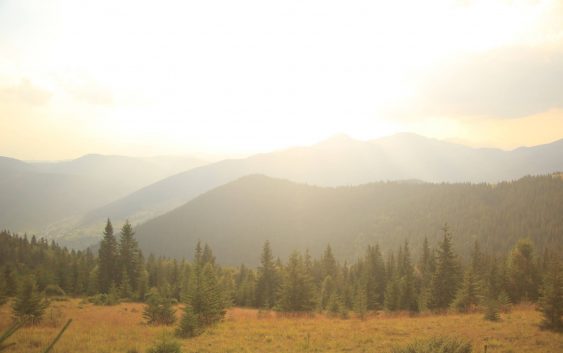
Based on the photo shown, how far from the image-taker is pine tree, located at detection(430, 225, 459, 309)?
3978cm

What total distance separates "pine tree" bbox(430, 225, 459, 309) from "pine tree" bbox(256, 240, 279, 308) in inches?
1148

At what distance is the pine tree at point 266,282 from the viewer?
62.0 metres

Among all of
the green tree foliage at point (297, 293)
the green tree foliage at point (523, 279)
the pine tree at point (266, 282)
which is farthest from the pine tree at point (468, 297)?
the pine tree at point (266, 282)

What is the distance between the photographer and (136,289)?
56.9 meters

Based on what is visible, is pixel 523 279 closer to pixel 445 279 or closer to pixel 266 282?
pixel 445 279

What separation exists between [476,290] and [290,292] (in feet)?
66.3

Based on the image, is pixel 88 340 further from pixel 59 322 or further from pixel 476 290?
pixel 476 290

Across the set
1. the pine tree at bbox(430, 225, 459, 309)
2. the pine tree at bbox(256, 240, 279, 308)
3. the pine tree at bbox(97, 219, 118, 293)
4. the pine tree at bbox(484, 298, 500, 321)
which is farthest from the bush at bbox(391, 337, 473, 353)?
the pine tree at bbox(97, 219, 118, 293)

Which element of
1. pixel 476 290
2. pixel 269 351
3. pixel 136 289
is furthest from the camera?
pixel 136 289

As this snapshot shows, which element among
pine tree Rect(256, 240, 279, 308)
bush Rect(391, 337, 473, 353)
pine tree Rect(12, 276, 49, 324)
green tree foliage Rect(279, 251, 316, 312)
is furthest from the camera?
pine tree Rect(256, 240, 279, 308)

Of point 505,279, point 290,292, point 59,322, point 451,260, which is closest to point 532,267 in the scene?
point 505,279

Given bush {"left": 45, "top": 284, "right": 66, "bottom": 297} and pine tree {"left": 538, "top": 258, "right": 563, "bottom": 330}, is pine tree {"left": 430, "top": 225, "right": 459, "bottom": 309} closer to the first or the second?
pine tree {"left": 538, "top": 258, "right": 563, "bottom": 330}

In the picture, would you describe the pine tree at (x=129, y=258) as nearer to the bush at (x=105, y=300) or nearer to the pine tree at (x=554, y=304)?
the bush at (x=105, y=300)

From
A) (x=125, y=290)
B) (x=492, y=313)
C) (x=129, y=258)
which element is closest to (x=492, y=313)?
(x=492, y=313)
